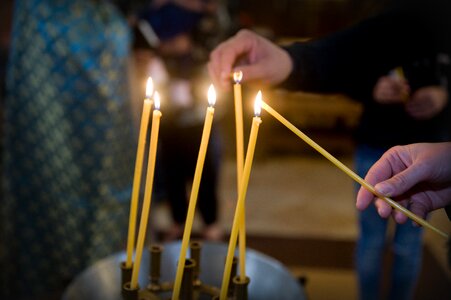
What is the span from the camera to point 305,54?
2.89 ft

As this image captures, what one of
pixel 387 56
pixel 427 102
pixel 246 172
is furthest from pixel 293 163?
pixel 246 172

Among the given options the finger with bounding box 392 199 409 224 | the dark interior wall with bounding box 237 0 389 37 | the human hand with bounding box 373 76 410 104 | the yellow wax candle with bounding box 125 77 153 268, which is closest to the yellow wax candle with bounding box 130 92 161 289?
the yellow wax candle with bounding box 125 77 153 268

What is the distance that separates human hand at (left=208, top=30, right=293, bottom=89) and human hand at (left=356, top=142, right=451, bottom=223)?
11.6 inches

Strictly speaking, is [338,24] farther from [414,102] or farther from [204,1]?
[204,1]

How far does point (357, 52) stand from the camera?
3.20 feet

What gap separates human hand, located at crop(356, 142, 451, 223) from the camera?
0.54 metres

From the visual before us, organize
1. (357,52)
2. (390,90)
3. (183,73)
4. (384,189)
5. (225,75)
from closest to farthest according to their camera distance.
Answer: (384,189) → (225,75) → (357,52) → (390,90) → (183,73)

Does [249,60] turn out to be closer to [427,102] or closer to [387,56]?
[387,56]

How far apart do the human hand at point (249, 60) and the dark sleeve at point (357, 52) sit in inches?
1.2

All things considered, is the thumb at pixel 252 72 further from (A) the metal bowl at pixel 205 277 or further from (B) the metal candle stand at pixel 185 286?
(A) the metal bowl at pixel 205 277

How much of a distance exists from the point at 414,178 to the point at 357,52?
0.49 metres

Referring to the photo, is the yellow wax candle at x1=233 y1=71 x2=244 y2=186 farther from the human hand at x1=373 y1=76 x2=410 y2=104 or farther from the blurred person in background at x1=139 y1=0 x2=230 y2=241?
the blurred person in background at x1=139 y1=0 x2=230 y2=241

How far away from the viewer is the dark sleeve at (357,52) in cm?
91

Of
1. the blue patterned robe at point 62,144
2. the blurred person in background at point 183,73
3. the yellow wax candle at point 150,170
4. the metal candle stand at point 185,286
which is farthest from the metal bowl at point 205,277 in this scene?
the blurred person in background at point 183,73
